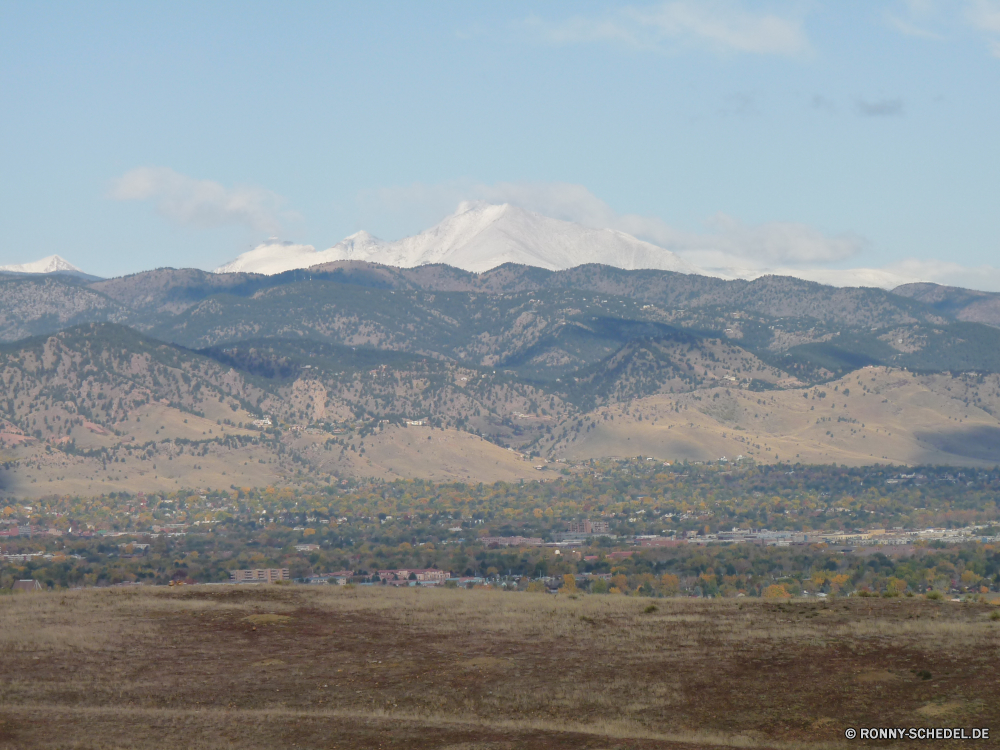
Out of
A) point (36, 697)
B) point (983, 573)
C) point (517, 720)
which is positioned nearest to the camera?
point (517, 720)

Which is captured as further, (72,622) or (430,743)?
(72,622)

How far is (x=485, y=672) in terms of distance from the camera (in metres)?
54.5

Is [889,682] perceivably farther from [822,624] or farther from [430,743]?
[430,743]

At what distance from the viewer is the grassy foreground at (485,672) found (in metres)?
45.6

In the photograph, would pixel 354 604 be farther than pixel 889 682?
Yes

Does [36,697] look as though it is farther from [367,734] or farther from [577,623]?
[577,623]

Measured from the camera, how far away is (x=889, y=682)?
49.7m

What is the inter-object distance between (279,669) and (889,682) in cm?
2287

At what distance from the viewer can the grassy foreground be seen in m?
45.6

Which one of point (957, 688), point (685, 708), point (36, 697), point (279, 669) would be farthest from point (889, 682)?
point (36, 697)

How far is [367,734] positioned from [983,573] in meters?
155

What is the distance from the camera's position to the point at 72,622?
64.6 meters

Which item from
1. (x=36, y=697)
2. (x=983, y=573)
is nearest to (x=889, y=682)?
(x=36, y=697)

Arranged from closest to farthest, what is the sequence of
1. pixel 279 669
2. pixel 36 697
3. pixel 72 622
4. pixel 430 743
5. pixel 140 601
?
pixel 430 743
pixel 36 697
pixel 279 669
pixel 72 622
pixel 140 601
